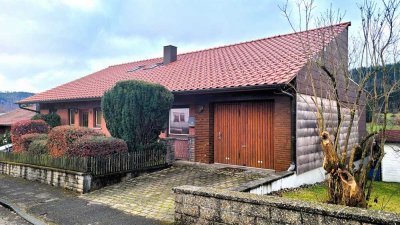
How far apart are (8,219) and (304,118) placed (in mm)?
8131

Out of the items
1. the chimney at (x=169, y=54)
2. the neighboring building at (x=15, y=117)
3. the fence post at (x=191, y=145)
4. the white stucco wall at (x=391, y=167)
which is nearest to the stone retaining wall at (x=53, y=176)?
the fence post at (x=191, y=145)

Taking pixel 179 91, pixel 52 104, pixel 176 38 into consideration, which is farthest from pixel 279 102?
pixel 52 104

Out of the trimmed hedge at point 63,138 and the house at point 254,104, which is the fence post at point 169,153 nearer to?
the house at point 254,104

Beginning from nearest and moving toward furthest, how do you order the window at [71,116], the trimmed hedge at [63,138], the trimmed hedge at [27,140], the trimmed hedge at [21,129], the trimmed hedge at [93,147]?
the trimmed hedge at [93,147] < the trimmed hedge at [63,138] < the trimmed hedge at [27,140] < the trimmed hedge at [21,129] < the window at [71,116]

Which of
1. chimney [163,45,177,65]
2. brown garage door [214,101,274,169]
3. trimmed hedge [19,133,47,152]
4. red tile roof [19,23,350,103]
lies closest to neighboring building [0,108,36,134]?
red tile roof [19,23,350,103]

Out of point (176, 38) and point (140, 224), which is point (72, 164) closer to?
point (140, 224)

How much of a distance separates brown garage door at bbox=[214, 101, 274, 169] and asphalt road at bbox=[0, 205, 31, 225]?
6.49 m

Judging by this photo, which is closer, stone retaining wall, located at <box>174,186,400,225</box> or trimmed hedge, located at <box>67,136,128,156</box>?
stone retaining wall, located at <box>174,186,400,225</box>

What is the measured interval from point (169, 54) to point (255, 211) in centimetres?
1427

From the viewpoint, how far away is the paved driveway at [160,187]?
6.27 m

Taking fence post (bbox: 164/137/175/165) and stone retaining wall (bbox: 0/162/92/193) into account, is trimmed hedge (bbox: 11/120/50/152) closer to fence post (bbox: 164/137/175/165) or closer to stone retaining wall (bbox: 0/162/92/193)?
stone retaining wall (bbox: 0/162/92/193)

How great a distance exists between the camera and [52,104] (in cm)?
1811

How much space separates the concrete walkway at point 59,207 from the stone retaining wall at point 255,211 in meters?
0.85

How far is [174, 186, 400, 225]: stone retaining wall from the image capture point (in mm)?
3691
